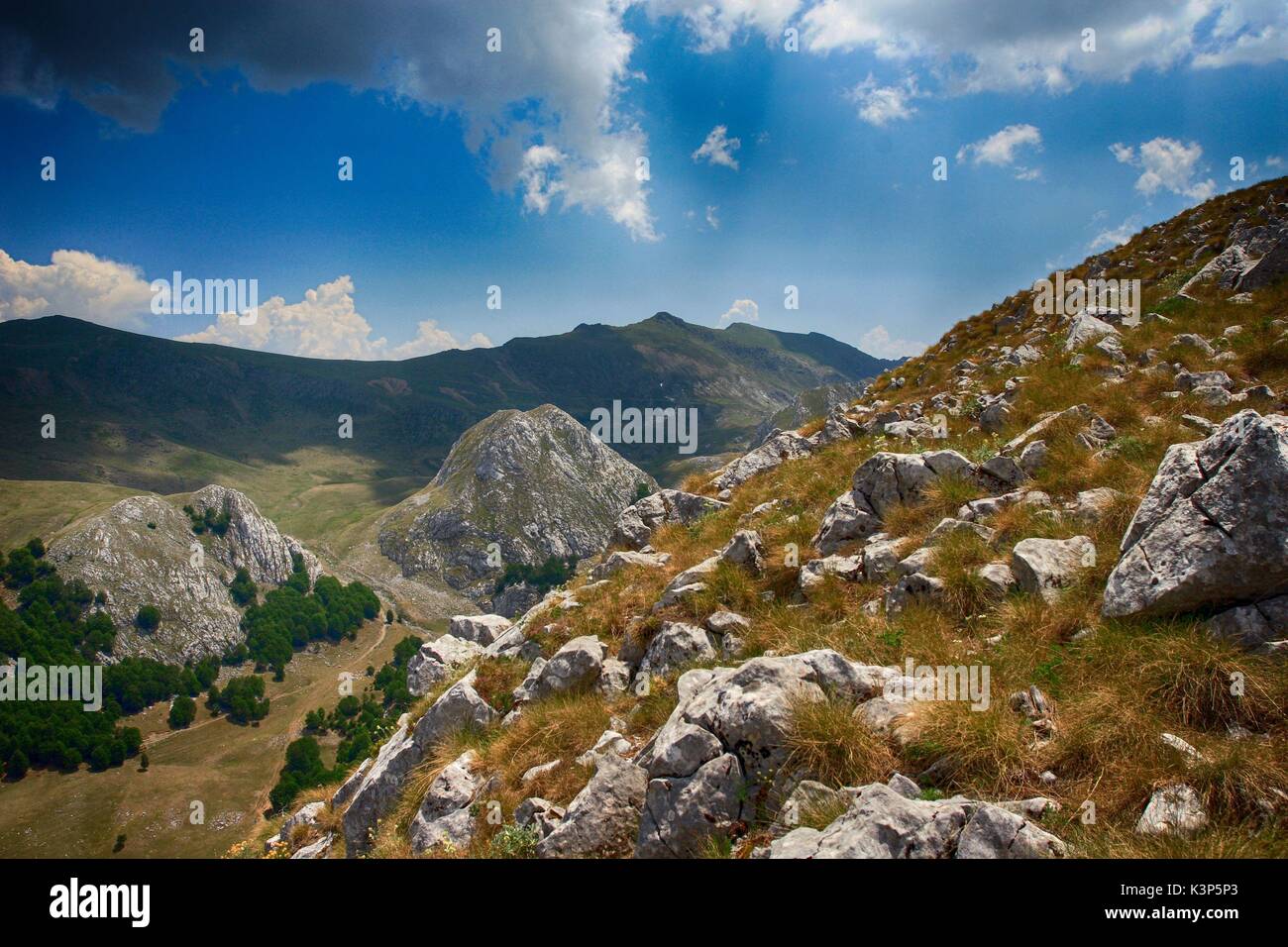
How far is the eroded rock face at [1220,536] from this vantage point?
7449 millimetres

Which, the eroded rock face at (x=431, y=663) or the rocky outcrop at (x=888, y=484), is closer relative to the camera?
the rocky outcrop at (x=888, y=484)

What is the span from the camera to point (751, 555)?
15.5 metres

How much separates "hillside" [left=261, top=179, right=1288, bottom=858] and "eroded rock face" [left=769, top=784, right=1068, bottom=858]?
0.09 feet

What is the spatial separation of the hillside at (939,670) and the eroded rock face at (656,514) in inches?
175

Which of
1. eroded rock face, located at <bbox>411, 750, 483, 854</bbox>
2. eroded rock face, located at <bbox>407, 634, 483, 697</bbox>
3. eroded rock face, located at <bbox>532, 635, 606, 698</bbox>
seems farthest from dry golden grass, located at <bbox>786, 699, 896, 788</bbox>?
eroded rock face, located at <bbox>407, 634, 483, 697</bbox>

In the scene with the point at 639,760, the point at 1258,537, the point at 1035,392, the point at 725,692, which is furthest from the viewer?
the point at 1035,392

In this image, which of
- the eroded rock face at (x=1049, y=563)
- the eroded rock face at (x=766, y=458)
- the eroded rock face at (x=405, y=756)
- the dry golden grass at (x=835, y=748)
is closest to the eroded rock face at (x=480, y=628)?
the eroded rock face at (x=405, y=756)

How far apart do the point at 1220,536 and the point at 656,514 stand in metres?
20.6

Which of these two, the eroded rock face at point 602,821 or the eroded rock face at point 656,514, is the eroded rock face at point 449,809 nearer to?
the eroded rock face at point 602,821

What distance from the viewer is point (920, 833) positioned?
18.4ft

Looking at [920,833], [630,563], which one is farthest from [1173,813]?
[630,563]

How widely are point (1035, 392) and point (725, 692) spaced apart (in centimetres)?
1908
